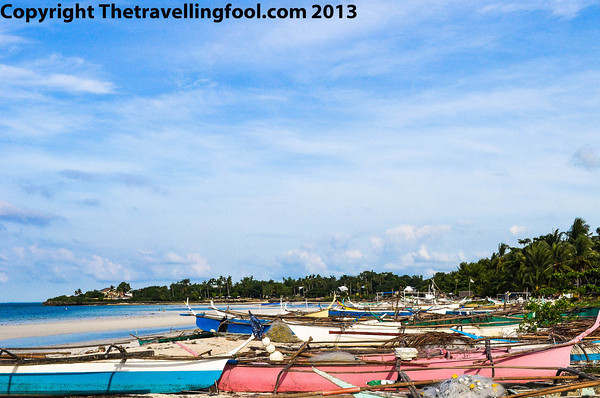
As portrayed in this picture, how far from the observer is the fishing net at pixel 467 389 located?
9.16 metres

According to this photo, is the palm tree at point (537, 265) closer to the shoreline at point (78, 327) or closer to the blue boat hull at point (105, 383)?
the shoreline at point (78, 327)

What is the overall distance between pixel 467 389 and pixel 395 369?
7.28 feet

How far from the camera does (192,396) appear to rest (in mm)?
11484

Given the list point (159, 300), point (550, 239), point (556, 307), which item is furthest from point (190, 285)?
point (556, 307)

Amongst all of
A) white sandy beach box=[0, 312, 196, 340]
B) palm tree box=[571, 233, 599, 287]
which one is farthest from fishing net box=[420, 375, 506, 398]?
palm tree box=[571, 233, 599, 287]

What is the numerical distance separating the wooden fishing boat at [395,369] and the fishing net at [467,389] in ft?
4.87

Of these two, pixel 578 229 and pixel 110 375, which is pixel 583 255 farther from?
pixel 110 375

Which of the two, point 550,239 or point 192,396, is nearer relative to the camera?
point 192,396

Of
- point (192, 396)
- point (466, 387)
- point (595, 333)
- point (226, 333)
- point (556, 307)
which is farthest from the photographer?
point (226, 333)

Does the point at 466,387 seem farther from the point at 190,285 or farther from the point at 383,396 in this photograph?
the point at 190,285

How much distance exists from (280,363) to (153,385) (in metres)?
2.86

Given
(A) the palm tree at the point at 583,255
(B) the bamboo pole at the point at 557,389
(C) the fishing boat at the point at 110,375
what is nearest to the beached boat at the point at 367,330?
(C) the fishing boat at the point at 110,375

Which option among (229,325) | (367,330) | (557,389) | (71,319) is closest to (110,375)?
(557,389)

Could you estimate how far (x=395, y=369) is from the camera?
1123cm
